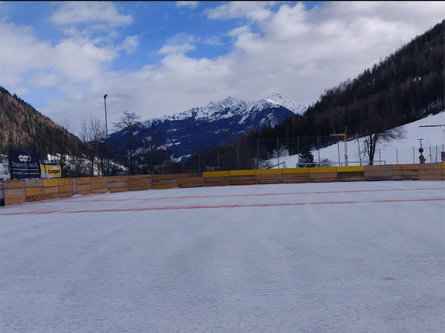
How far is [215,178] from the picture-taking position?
33.5 metres

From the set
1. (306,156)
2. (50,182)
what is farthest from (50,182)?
(306,156)

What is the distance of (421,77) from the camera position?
129 metres

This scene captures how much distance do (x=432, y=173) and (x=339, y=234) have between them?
27.5 m

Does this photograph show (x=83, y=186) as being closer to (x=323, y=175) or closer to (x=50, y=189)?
(x=50, y=189)

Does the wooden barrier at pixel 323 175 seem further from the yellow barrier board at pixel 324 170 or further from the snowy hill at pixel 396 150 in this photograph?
the snowy hill at pixel 396 150

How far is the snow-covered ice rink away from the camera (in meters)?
3.55

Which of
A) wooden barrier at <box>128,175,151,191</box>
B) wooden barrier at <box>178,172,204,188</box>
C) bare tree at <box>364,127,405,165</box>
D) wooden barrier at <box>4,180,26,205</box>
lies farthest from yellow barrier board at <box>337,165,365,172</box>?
bare tree at <box>364,127,405,165</box>

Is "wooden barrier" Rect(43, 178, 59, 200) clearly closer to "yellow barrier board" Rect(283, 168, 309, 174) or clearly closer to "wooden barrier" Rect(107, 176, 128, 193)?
"wooden barrier" Rect(107, 176, 128, 193)

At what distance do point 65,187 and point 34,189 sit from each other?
9.01 ft

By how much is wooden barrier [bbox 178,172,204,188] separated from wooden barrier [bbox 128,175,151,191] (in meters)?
2.53

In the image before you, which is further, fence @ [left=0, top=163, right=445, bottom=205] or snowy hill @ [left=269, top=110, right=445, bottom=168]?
snowy hill @ [left=269, top=110, right=445, bottom=168]

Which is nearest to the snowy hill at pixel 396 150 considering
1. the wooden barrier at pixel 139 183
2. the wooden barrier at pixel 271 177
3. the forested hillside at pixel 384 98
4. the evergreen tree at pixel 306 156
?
the evergreen tree at pixel 306 156

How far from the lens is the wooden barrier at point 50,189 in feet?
72.5

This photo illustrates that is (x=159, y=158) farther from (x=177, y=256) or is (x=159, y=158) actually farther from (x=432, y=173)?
(x=177, y=256)
